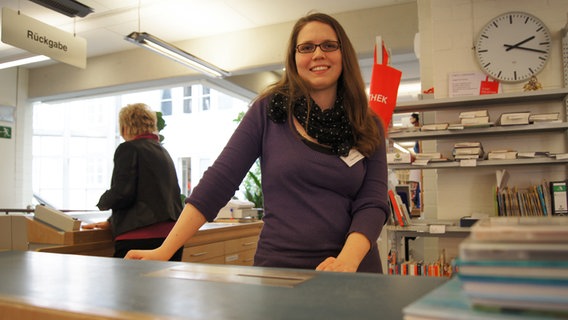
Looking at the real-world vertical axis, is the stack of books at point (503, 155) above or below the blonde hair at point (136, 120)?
below

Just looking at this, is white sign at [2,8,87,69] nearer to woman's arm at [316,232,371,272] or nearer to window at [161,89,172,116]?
woman's arm at [316,232,371,272]

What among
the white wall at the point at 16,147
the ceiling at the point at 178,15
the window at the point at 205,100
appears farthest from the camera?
the window at the point at 205,100

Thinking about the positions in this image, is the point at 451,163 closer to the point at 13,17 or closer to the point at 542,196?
the point at 542,196

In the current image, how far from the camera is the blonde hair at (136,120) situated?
2818 millimetres

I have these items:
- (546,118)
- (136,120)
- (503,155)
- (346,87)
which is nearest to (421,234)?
(503,155)

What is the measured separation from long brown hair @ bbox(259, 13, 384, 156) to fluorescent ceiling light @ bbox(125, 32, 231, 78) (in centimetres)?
386

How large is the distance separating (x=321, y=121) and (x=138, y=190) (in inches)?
63.5

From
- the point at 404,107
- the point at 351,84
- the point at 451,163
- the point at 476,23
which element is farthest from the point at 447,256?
the point at 351,84

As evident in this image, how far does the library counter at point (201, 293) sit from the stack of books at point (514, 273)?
7.3 inches

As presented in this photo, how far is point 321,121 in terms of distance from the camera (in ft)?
4.47

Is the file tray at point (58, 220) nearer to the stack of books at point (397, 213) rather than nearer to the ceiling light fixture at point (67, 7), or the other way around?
the stack of books at point (397, 213)

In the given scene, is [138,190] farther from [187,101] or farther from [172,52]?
[187,101]

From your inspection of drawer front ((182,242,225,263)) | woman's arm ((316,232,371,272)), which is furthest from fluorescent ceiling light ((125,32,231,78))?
woman's arm ((316,232,371,272))

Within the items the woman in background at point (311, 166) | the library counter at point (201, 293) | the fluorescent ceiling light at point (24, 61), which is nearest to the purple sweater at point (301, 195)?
the woman in background at point (311, 166)
